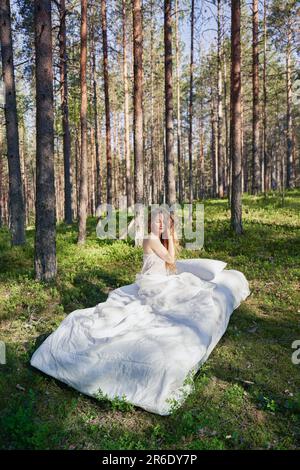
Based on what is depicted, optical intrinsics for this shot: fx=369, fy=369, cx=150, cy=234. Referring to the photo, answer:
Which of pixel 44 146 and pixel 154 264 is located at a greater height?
pixel 44 146

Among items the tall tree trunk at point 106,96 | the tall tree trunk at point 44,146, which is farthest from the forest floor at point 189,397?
the tall tree trunk at point 106,96

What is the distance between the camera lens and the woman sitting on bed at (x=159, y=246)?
7.09m

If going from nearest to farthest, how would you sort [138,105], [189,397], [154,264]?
1. [189,397]
2. [154,264]
3. [138,105]

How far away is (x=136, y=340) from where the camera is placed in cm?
531

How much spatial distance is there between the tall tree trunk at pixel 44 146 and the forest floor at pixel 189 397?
2.22ft

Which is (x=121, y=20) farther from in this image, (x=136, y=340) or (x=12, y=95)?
(x=136, y=340)

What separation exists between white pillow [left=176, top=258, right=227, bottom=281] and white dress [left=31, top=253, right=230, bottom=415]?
114 centimetres

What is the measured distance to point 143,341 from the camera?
17.2ft

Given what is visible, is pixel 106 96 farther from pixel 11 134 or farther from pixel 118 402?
pixel 118 402

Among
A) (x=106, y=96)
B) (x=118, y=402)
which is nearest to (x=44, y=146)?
(x=118, y=402)

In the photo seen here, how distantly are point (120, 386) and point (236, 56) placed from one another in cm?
1103

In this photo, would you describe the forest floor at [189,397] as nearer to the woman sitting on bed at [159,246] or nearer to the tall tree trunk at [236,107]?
the woman sitting on bed at [159,246]

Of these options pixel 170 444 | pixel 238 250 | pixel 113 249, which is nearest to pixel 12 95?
pixel 113 249

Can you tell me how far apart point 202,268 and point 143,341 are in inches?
129
